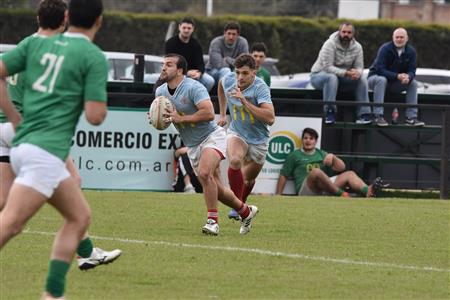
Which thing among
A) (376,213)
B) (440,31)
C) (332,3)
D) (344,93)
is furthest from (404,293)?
(332,3)

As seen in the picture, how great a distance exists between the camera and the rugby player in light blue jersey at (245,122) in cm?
1255

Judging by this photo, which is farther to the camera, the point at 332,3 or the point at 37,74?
the point at 332,3

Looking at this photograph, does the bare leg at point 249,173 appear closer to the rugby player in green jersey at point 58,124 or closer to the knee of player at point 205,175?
the knee of player at point 205,175

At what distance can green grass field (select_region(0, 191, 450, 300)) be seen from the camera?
8.59 meters

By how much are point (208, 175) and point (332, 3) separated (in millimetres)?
39867

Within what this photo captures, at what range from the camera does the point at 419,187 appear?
1881 cm

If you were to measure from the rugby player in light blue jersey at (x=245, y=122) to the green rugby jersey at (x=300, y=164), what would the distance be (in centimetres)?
408

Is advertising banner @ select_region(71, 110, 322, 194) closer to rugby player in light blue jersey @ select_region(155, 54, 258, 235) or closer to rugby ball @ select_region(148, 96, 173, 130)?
rugby player in light blue jersey @ select_region(155, 54, 258, 235)

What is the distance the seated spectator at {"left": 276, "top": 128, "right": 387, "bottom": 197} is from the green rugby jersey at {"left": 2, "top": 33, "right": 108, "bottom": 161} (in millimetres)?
10613

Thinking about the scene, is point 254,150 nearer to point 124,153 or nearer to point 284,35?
point 124,153

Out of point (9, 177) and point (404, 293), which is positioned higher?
point (9, 177)

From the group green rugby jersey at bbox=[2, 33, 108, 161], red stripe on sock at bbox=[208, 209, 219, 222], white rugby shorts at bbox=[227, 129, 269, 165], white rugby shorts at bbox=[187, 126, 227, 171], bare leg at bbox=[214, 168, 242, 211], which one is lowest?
red stripe on sock at bbox=[208, 209, 219, 222]

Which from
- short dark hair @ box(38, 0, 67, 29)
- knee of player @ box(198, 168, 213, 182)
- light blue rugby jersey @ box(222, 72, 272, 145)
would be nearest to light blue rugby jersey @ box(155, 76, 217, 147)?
knee of player @ box(198, 168, 213, 182)

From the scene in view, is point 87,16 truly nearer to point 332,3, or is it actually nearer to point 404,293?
point 404,293
